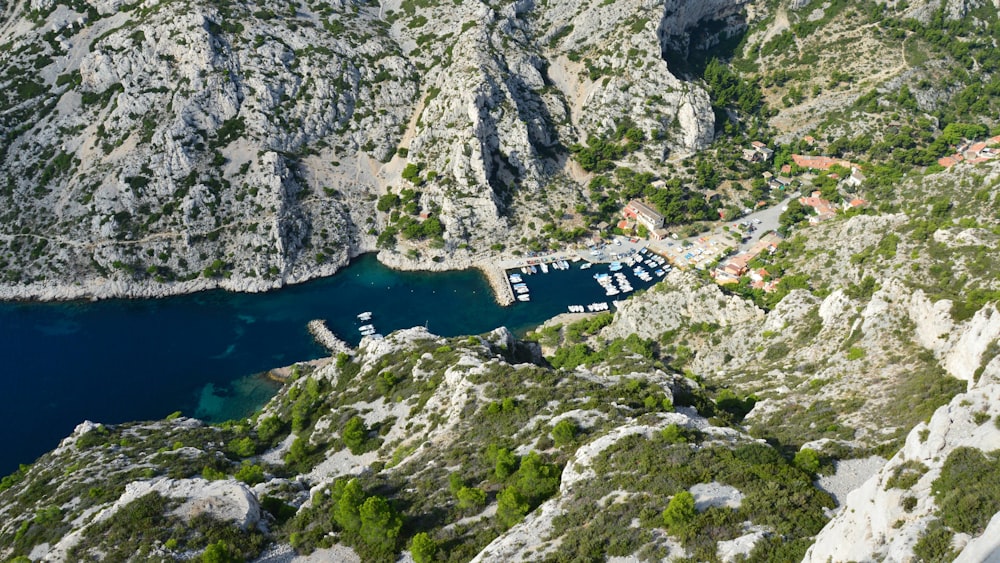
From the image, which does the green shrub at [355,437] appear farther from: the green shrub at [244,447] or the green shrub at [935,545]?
the green shrub at [935,545]

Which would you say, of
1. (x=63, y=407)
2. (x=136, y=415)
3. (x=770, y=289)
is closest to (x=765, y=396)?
(x=770, y=289)

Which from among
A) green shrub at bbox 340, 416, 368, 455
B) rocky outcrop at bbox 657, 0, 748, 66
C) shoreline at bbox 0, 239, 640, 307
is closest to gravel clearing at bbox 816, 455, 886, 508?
green shrub at bbox 340, 416, 368, 455

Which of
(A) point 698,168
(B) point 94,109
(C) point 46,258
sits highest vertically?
(B) point 94,109

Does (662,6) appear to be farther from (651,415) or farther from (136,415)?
(136,415)

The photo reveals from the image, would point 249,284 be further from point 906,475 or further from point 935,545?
point 935,545

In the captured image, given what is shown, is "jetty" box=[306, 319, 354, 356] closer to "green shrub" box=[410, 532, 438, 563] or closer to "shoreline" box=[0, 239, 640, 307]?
"shoreline" box=[0, 239, 640, 307]

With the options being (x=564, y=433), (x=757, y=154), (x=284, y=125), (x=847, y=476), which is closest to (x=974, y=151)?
(x=757, y=154)
